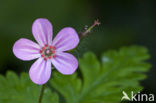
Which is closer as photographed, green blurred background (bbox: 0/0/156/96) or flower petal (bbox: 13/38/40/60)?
flower petal (bbox: 13/38/40/60)

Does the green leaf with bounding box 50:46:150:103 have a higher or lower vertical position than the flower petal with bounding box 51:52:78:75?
higher

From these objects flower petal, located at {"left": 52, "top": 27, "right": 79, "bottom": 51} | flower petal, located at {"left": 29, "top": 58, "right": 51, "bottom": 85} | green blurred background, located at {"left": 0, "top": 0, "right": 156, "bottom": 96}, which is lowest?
flower petal, located at {"left": 29, "top": 58, "right": 51, "bottom": 85}

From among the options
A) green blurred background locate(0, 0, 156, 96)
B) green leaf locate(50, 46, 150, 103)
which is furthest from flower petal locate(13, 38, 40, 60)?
green blurred background locate(0, 0, 156, 96)

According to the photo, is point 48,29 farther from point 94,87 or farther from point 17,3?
point 17,3

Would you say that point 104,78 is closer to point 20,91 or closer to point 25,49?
point 20,91

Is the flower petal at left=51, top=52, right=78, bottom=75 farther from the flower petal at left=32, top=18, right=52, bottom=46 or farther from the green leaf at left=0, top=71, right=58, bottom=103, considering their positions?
the green leaf at left=0, top=71, right=58, bottom=103

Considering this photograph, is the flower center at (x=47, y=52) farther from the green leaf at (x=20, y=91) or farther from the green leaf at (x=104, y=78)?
the green leaf at (x=104, y=78)

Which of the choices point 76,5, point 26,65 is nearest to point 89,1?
point 76,5
